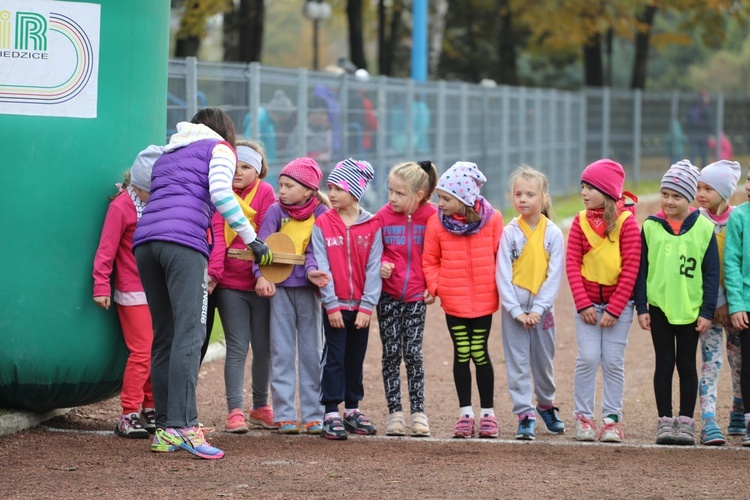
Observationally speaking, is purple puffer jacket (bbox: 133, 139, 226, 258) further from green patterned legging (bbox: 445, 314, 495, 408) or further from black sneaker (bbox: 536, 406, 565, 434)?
black sneaker (bbox: 536, 406, 565, 434)

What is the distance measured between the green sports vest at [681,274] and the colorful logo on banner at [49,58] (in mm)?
3322

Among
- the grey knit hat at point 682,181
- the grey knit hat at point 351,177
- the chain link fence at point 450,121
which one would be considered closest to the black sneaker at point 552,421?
the grey knit hat at point 682,181

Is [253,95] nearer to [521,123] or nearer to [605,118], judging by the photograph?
[521,123]

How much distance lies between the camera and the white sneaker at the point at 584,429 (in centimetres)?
725

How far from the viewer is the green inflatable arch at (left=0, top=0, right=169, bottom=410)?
6.80 metres

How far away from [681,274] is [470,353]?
1293 millimetres

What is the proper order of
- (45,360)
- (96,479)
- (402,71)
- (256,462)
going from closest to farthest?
(96,479) < (256,462) < (45,360) < (402,71)

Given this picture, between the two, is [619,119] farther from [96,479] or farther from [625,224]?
[96,479]

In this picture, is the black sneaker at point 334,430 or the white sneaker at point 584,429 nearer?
the black sneaker at point 334,430

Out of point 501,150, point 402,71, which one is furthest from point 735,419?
point 402,71

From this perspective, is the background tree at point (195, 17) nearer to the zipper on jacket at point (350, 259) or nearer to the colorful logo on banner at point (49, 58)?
the colorful logo on banner at point (49, 58)

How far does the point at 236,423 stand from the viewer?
730cm

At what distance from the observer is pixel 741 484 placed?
6.03 meters

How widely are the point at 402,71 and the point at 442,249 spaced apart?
3594 centimetres
